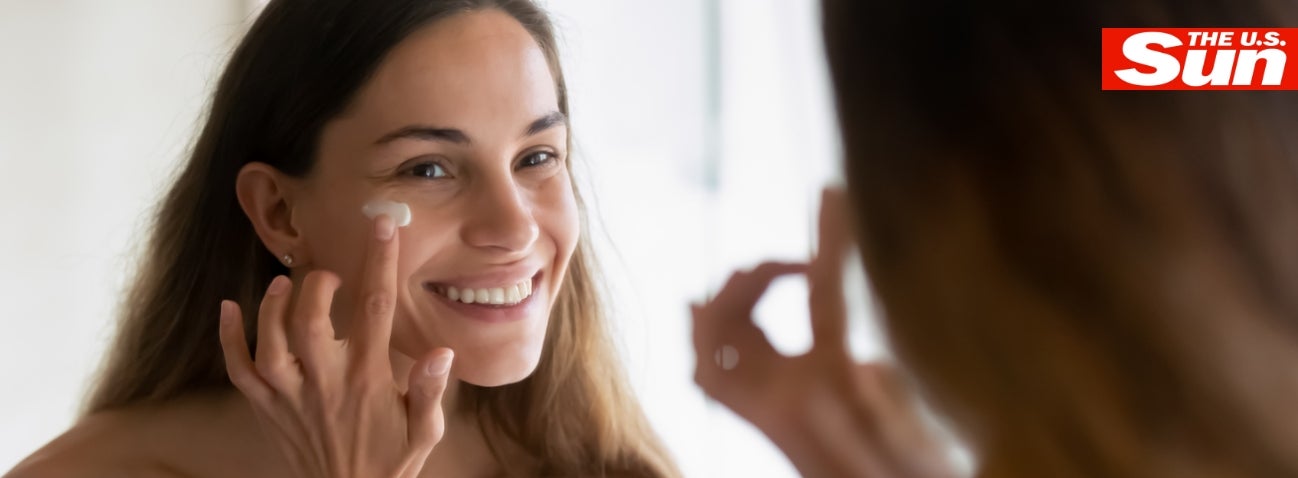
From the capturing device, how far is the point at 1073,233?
1.16 ft

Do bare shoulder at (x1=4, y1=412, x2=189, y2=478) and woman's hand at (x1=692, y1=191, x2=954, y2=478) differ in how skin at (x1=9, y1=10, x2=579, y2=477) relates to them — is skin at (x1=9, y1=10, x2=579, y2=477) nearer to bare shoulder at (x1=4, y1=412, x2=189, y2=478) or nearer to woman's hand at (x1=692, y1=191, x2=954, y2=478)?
bare shoulder at (x1=4, y1=412, x2=189, y2=478)

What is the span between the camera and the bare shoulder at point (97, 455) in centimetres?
113

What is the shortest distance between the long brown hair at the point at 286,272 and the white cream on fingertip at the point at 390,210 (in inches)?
3.9

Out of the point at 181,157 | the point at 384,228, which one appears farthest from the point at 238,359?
the point at 181,157

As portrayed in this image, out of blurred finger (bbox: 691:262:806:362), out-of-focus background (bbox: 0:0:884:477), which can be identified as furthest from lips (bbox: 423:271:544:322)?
blurred finger (bbox: 691:262:806:362)

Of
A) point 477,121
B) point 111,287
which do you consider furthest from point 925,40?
point 111,287

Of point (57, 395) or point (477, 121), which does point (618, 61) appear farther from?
point (477, 121)

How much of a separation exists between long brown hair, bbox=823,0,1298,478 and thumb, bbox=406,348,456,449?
1.96 feet

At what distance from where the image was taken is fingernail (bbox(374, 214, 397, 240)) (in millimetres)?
953

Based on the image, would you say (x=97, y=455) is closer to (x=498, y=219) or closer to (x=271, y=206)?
(x=271, y=206)

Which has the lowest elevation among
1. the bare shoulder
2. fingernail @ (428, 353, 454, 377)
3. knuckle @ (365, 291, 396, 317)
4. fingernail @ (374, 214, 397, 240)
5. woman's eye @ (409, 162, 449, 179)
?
the bare shoulder

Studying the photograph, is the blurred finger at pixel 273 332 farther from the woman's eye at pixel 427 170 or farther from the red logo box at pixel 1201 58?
the red logo box at pixel 1201 58

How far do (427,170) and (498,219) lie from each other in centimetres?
8

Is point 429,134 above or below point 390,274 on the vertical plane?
above
